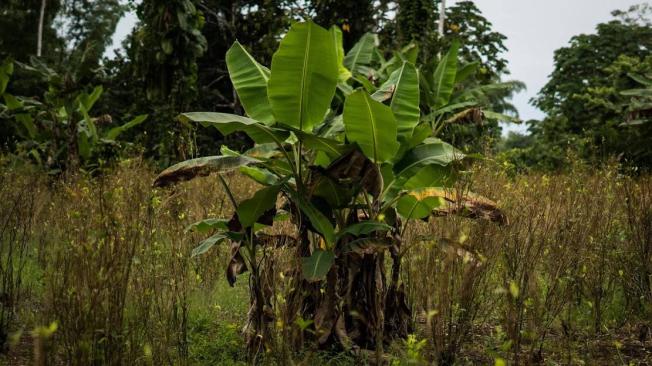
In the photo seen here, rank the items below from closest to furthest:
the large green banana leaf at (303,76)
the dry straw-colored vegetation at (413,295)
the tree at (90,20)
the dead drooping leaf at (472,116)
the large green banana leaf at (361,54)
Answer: the dry straw-colored vegetation at (413,295), the large green banana leaf at (303,76), the dead drooping leaf at (472,116), the large green banana leaf at (361,54), the tree at (90,20)

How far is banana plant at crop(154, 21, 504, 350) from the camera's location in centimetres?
381

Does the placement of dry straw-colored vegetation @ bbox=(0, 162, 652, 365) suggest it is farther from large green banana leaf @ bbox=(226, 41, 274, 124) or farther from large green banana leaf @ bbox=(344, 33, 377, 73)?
large green banana leaf @ bbox=(344, 33, 377, 73)

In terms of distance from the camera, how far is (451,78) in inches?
349

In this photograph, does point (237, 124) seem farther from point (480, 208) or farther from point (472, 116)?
point (472, 116)

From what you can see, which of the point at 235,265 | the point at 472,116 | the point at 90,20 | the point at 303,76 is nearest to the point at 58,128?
the point at 472,116

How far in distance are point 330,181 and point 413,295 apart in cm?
124

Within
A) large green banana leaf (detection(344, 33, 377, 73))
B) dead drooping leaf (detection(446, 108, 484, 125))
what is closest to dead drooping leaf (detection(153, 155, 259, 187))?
large green banana leaf (detection(344, 33, 377, 73))

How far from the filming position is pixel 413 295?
455cm

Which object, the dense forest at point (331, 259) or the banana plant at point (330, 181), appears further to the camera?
the banana plant at point (330, 181)

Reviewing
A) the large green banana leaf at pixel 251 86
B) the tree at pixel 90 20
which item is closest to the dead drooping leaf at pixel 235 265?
the large green banana leaf at pixel 251 86

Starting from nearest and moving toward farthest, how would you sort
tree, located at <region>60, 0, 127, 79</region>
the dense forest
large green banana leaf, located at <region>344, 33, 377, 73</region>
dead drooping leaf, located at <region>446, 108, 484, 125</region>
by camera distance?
the dense forest → dead drooping leaf, located at <region>446, 108, 484, 125</region> → large green banana leaf, located at <region>344, 33, 377, 73</region> → tree, located at <region>60, 0, 127, 79</region>

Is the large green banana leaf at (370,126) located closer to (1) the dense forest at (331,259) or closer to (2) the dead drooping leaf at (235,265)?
(1) the dense forest at (331,259)

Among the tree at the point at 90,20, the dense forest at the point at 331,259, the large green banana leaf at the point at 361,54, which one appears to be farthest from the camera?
the tree at the point at 90,20

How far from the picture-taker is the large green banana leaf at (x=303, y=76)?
3756 millimetres
